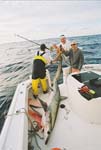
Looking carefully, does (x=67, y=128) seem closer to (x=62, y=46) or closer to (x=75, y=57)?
(x=75, y=57)

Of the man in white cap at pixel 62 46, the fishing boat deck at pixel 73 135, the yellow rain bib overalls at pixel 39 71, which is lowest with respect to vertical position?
the fishing boat deck at pixel 73 135

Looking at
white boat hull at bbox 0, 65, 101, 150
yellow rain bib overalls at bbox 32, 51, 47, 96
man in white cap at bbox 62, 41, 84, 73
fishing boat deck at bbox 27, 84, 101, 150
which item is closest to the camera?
white boat hull at bbox 0, 65, 101, 150

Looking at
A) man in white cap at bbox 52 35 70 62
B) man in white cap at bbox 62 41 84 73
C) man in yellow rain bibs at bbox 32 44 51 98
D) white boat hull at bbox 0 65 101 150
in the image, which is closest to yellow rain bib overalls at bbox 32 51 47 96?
man in yellow rain bibs at bbox 32 44 51 98

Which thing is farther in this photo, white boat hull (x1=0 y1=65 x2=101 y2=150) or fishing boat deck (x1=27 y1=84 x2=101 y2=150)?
fishing boat deck (x1=27 y1=84 x2=101 y2=150)

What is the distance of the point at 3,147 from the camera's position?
8.27 feet

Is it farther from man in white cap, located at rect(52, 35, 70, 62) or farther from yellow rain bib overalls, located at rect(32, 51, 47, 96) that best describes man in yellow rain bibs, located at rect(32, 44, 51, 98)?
man in white cap, located at rect(52, 35, 70, 62)

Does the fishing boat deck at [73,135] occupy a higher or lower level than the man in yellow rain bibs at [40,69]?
lower

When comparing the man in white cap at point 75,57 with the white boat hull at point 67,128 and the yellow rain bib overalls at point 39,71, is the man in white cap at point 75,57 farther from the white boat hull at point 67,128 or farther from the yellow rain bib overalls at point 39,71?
the white boat hull at point 67,128

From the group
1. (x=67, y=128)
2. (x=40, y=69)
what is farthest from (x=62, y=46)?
(x=67, y=128)

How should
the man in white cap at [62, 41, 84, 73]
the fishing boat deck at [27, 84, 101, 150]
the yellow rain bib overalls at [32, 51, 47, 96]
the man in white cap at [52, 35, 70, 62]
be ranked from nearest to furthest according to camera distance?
the fishing boat deck at [27, 84, 101, 150]
the yellow rain bib overalls at [32, 51, 47, 96]
the man in white cap at [62, 41, 84, 73]
the man in white cap at [52, 35, 70, 62]

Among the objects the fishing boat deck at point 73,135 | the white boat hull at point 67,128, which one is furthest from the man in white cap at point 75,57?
the fishing boat deck at point 73,135

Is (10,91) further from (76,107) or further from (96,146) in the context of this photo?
(96,146)

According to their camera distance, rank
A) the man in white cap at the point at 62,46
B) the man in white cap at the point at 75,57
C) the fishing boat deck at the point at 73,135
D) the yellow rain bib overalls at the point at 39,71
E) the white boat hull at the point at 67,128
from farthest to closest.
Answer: the man in white cap at the point at 62,46 < the man in white cap at the point at 75,57 < the yellow rain bib overalls at the point at 39,71 < the fishing boat deck at the point at 73,135 < the white boat hull at the point at 67,128

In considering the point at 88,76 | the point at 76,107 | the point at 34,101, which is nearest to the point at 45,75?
the point at 34,101
